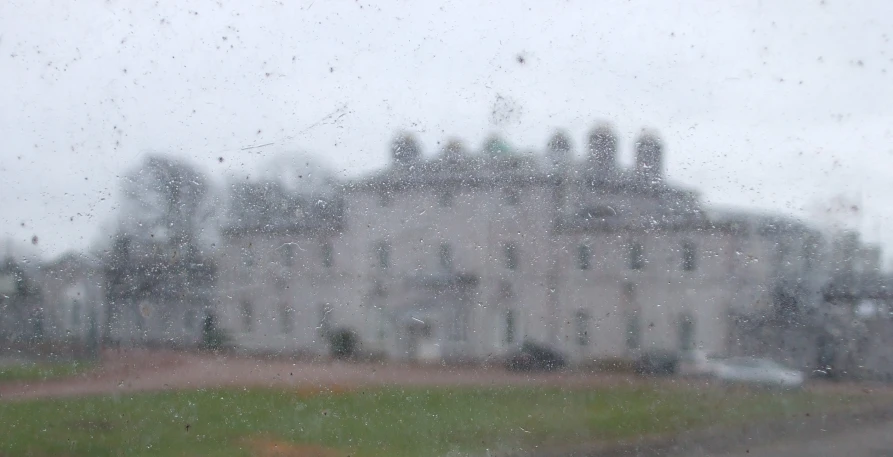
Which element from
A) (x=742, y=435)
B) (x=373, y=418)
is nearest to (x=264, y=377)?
(x=373, y=418)

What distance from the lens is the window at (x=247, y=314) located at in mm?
1841

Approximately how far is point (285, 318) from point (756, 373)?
4.06 feet

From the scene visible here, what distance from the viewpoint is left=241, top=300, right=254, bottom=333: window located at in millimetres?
1841

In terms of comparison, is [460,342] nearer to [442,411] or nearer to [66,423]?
[442,411]

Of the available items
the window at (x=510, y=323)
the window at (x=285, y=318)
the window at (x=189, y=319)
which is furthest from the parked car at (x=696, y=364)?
the window at (x=189, y=319)

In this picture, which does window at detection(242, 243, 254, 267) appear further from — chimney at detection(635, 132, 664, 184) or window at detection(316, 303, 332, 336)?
chimney at detection(635, 132, 664, 184)

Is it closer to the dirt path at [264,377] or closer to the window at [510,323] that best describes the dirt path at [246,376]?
the dirt path at [264,377]

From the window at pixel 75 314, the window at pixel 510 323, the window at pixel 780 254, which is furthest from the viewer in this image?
the window at pixel 75 314

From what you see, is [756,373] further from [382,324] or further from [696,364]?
[382,324]

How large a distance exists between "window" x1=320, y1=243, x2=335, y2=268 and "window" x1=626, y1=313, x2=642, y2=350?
795 millimetres

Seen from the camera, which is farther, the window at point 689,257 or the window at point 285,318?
the window at point 285,318

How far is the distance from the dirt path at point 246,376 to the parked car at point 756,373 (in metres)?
0.22

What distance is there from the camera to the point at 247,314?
1846 millimetres

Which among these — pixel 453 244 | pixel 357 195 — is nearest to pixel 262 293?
pixel 357 195
